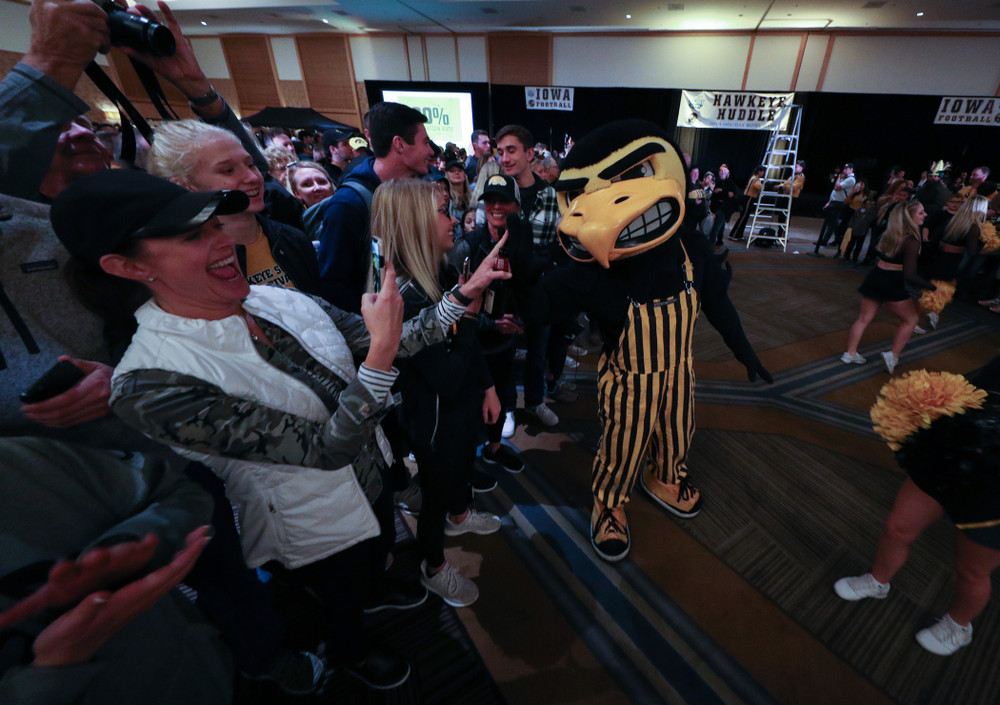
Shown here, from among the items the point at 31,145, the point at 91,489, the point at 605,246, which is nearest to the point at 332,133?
the point at 31,145

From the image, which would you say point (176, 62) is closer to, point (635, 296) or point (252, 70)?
point (635, 296)

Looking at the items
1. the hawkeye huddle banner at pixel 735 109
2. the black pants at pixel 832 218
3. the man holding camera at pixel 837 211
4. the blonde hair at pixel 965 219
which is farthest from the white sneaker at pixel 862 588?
the hawkeye huddle banner at pixel 735 109

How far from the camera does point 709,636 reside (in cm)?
155

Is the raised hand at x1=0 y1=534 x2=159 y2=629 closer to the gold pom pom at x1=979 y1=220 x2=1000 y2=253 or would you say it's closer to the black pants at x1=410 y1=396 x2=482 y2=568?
the black pants at x1=410 y1=396 x2=482 y2=568

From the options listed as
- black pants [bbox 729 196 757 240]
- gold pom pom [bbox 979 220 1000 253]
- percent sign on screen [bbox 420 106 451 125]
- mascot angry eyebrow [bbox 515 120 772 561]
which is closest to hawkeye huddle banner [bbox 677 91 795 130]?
black pants [bbox 729 196 757 240]

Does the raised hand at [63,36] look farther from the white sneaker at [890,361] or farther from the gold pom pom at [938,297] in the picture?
the white sneaker at [890,361]

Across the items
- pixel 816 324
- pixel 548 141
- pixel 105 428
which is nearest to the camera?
pixel 105 428

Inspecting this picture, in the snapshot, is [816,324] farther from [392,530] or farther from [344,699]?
[344,699]

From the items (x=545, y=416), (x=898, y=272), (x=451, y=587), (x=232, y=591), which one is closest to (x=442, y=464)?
(x=451, y=587)

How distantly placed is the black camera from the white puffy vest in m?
0.84

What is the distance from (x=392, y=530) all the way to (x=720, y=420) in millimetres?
2246

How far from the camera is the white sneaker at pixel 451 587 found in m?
1.64

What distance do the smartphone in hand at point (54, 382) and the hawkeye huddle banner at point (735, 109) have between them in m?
8.53

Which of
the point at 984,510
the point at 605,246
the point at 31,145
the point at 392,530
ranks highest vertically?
the point at 31,145
